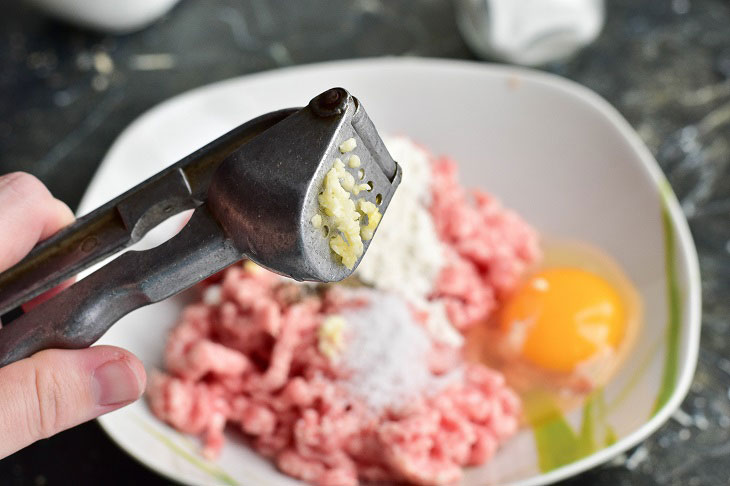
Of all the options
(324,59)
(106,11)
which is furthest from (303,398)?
(106,11)

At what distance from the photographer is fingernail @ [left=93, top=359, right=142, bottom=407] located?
99 centimetres

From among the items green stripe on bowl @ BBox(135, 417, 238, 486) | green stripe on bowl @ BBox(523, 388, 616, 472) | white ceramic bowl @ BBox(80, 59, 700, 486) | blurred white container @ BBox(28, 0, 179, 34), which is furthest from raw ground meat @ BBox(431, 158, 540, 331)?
blurred white container @ BBox(28, 0, 179, 34)

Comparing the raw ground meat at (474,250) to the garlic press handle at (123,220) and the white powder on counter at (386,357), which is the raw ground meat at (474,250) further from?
the garlic press handle at (123,220)

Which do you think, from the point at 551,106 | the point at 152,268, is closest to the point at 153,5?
the point at 551,106

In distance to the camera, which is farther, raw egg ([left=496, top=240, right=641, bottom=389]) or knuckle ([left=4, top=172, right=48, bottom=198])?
raw egg ([left=496, top=240, right=641, bottom=389])

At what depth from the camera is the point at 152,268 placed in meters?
0.90

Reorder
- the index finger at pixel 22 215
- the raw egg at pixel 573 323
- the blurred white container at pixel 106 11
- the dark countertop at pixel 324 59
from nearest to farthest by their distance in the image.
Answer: the index finger at pixel 22 215 < the raw egg at pixel 573 323 < the dark countertop at pixel 324 59 < the blurred white container at pixel 106 11

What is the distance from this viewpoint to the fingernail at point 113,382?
991 millimetres

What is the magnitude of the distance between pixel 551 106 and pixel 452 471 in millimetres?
948

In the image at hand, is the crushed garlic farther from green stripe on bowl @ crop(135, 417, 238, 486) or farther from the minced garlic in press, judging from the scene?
the minced garlic in press

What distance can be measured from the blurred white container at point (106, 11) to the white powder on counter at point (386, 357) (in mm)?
1178

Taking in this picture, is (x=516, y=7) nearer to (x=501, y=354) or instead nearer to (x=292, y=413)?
(x=501, y=354)

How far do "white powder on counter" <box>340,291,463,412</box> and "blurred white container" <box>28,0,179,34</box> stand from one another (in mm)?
1178

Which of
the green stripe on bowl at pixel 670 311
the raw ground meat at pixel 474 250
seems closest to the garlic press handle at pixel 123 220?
the raw ground meat at pixel 474 250
